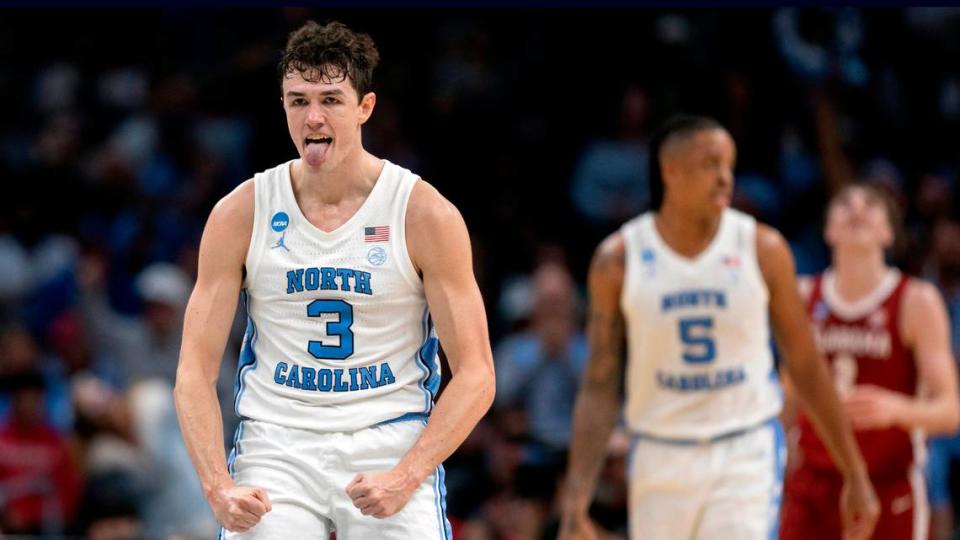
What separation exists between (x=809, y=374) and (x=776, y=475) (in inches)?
17.9

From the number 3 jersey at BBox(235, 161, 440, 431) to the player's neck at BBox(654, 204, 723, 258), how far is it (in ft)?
6.68

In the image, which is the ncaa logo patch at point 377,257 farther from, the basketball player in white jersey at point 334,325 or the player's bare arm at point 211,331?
the player's bare arm at point 211,331

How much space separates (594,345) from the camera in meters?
6.86

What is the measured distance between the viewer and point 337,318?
194 inches

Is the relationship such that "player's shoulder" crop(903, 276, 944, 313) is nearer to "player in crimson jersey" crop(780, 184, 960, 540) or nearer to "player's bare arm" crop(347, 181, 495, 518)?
"player in crimson jersey" crop(780, 184, 960, 540)

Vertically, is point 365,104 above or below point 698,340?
above

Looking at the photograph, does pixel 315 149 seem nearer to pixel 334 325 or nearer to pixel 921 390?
pixel 334 325

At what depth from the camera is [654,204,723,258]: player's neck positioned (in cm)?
672

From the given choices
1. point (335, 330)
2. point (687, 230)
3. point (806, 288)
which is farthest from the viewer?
point (806, 288)

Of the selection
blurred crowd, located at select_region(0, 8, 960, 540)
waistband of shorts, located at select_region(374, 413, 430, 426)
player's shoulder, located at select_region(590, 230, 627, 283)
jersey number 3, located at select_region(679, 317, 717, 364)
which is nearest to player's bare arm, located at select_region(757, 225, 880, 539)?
jersey number 3, located at select_region(679, 317, 717, 364)

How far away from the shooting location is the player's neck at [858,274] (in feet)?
24.6

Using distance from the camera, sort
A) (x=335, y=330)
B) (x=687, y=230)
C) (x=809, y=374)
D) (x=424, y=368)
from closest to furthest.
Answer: (x=335, y=330), (x=424, y=368), (x=809, y=374), (x=687, y=230)

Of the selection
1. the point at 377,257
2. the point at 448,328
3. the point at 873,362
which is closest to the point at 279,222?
the point at 377,257

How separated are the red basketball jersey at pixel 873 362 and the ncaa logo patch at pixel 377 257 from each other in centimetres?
313
